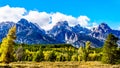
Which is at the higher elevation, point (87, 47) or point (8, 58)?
point (87, 47)

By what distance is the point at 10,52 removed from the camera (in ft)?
286

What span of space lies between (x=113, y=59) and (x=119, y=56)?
10.8 feet

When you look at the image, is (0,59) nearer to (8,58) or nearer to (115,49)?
(8,58)

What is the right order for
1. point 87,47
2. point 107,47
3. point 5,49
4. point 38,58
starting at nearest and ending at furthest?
point 5,49 < point 107,47 < point 87,47 < point 38,58

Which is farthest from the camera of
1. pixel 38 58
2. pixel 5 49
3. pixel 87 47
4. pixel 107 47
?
pixel 38 58

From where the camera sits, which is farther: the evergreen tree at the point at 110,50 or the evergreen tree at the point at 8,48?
the evergreen tree at the point at 110,50

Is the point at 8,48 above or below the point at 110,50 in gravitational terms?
below

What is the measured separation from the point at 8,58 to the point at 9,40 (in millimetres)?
4573

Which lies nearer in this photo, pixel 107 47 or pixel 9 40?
pixel 9 40

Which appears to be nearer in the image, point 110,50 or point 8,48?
point 8,48

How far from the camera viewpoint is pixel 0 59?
87.9 m

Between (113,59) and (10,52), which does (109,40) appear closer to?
(113,59)

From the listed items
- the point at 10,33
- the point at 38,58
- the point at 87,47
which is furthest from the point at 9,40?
the point at 38,58

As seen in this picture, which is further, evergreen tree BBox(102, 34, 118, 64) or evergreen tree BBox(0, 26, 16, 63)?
evergreen tree BBox(102, 34, 118, 64)
